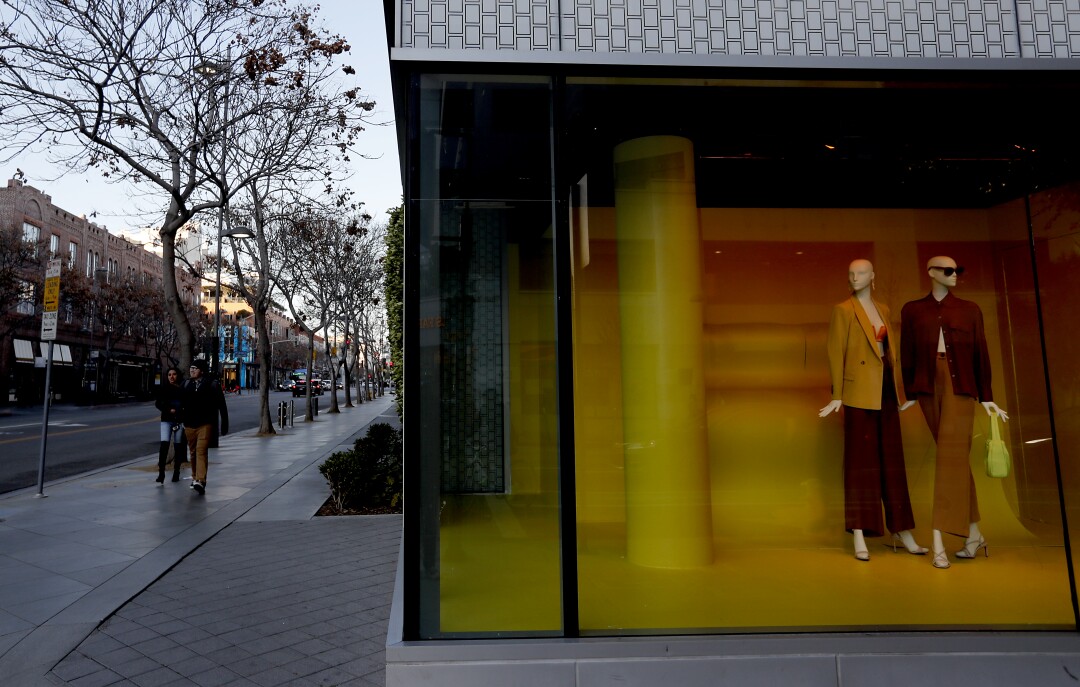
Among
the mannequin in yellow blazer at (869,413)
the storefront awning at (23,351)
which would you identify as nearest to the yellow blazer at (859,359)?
the mannequin in yellow blazer at (869,413)

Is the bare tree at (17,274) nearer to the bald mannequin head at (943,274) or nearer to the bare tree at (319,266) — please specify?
the bare tree at (319,266)

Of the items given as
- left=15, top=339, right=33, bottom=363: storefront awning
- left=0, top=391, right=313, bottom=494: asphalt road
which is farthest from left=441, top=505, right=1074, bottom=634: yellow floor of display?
left=15, top=339, right=33, bottom=363: storefront awning

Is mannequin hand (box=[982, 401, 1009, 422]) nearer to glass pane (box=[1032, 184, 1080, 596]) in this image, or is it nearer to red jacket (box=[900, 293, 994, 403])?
red jacket (box=[900, 293, 994, 403])

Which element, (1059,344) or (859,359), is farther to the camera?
(859,359)

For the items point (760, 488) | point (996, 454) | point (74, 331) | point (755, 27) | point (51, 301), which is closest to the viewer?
point (755, 27)

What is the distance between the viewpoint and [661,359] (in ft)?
14.6

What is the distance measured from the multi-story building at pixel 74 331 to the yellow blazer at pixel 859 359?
37.3 meters

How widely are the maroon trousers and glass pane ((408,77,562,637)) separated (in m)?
2.52

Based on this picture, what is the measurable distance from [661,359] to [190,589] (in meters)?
4.04

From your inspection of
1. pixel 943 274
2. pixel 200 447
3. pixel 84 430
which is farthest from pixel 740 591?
pixel 84 430

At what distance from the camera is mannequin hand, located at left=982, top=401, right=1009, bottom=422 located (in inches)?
168

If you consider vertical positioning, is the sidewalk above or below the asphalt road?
below

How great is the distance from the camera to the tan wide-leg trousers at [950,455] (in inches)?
175

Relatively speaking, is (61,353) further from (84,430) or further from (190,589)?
(190,589)
